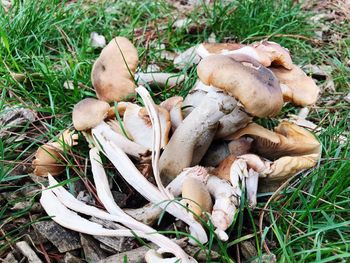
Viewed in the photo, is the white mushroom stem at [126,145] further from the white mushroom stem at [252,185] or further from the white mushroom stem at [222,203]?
the white mushroom stem at [252,185]

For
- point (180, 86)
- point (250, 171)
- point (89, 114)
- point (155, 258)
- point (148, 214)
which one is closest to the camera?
point (155, 258)

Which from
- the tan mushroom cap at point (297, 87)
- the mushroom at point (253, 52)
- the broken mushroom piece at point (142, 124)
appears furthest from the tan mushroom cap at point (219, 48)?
the broken mushroom piece at point (142, 124)

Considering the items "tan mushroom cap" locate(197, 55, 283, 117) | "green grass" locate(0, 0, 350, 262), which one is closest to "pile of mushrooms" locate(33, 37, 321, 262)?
"tan mushroom cap" locate(197, 55, 283, 117)

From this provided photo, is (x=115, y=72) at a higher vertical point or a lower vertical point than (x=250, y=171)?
higher

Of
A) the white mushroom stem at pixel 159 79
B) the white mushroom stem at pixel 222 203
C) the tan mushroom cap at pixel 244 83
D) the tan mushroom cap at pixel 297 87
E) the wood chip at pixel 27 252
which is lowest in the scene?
the wood chip at pixel 27 252

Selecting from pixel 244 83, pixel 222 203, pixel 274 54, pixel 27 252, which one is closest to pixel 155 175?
pixel 222 203

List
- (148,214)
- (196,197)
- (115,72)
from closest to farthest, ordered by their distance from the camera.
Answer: (196,197), (148,214), (115,72)

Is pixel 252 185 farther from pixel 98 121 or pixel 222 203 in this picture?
pixel 98 121

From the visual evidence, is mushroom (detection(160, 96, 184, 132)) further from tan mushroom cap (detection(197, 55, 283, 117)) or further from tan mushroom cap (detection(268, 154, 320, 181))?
tan mushroom cap (detection(268, 154, 320, 181))
